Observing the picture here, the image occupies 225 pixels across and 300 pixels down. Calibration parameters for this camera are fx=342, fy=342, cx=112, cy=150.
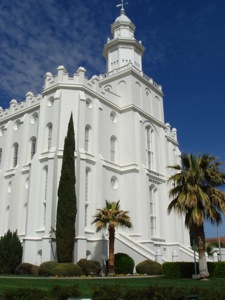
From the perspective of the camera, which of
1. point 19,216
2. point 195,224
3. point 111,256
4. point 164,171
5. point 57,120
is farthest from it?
point 164,171

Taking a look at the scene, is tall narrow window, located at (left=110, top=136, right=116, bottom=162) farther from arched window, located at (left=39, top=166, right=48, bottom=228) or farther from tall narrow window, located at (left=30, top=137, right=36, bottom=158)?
tall narrow window, located at (left=30, top=137, right=36, bottom=158)

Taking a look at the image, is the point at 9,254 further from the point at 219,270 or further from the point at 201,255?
the point at 219,270

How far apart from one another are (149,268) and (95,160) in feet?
35.7

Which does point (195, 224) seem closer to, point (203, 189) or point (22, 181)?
point (203, 189)

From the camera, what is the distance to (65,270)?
2238 cm

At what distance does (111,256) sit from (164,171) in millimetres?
16671

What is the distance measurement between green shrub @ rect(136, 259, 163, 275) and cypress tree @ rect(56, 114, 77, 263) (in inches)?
215

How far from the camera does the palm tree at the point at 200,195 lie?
20.3 metres

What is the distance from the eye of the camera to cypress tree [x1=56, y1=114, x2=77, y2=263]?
2483 centimetres

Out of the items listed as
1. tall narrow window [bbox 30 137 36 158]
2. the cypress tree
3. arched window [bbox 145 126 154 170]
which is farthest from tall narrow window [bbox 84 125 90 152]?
arched window [bbox 145 126 154 170]

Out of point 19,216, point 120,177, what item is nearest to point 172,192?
point 120,177

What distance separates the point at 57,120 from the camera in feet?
102

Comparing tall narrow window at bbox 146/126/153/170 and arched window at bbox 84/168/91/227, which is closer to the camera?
arched window at bbox 84/168/91/227

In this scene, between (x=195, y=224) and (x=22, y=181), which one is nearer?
(x=195, y=224)
